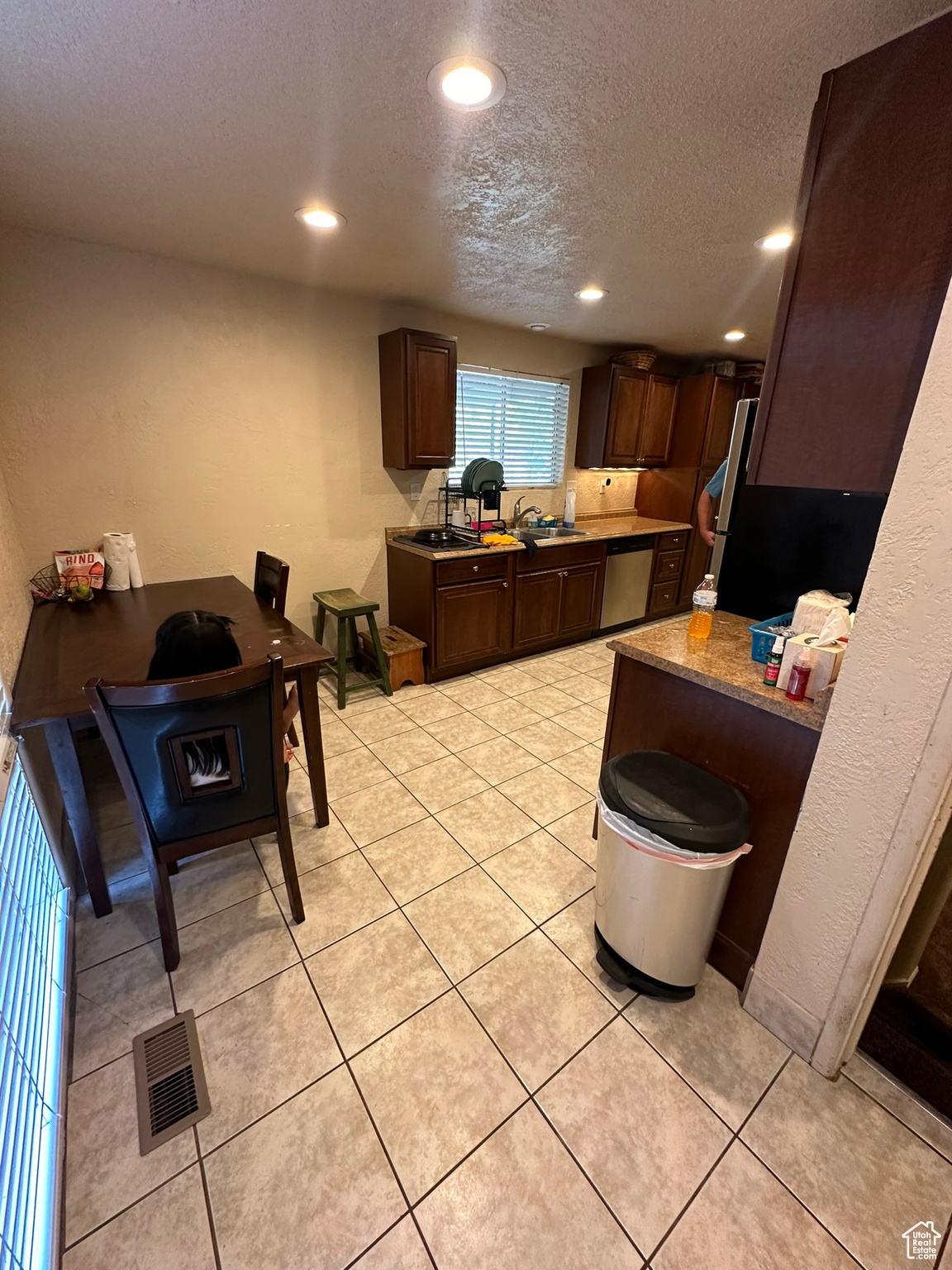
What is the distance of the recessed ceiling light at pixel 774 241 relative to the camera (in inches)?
82.9

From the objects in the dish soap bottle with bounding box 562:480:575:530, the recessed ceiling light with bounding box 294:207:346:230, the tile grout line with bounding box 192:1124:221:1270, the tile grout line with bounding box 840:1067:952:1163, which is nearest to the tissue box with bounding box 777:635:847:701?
the tile grout line with bounding box 840:1067:952:1163

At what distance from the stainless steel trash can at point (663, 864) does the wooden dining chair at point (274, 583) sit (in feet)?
4.91

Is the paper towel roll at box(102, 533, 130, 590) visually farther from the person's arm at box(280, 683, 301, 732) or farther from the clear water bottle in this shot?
the clear water bottle

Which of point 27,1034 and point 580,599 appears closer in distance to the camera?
point 27,1034

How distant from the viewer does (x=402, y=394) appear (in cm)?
318

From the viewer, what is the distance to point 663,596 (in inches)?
193

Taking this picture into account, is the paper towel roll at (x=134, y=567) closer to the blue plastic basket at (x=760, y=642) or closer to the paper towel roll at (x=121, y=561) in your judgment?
the paper towel roll at (x=121, y=561)

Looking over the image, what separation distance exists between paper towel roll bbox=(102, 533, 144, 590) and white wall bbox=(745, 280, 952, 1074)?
311 centimetres

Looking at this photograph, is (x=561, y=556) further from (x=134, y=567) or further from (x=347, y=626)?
(x=134, y=567)

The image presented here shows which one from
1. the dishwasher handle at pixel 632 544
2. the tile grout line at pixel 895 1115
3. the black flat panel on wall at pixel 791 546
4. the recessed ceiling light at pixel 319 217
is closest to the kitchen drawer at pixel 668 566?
the dishwasher handle at pixel 632 544

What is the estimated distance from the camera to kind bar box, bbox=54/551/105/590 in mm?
2459

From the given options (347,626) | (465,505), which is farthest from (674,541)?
(347,626)

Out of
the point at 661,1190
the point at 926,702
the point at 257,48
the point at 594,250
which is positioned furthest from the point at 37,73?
the point at 661,1190

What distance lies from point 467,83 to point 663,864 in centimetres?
212
